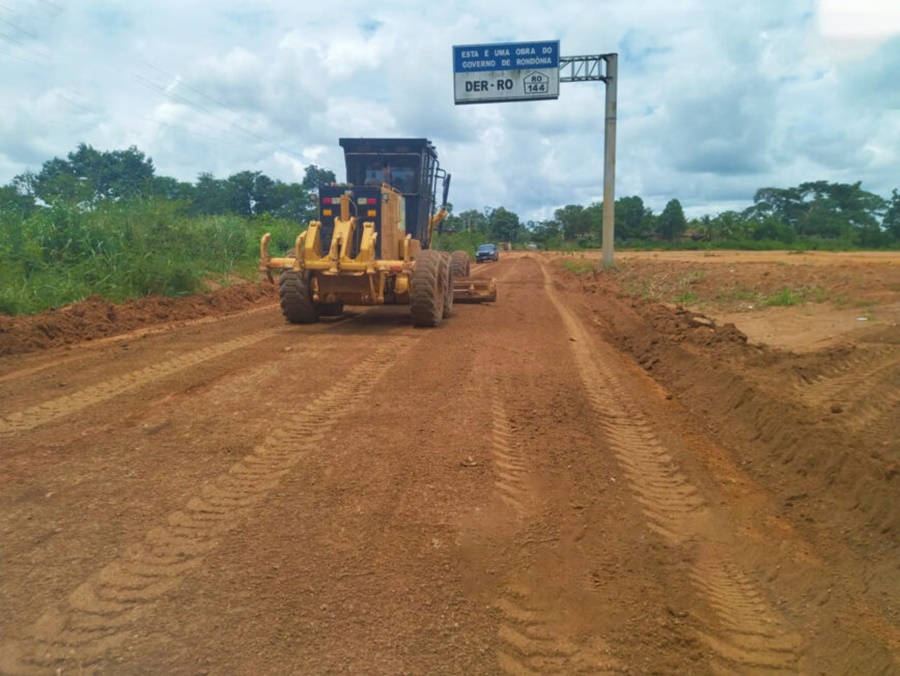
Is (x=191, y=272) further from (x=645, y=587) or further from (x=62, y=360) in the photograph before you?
(x=645, y=587)

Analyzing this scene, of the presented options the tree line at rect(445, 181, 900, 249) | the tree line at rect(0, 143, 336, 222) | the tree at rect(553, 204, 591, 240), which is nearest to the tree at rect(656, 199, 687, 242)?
the tree line at rect(445, 181, 900, 249)

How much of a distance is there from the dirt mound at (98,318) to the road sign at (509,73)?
11813 millimetres

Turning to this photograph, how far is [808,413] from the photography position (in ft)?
18.1

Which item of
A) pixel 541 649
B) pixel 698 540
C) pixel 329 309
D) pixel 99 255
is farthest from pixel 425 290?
pixel 541 649

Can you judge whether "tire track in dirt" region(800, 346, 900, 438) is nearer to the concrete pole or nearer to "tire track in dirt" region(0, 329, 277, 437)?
"tire track in dirt" region(0, 329, 277, 437)

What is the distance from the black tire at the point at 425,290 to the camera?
1063cm

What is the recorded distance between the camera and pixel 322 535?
3.56 metres

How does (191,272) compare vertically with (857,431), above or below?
above

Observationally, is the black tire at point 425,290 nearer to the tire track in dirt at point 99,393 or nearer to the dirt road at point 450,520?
the tire track in dirt at point 99,393

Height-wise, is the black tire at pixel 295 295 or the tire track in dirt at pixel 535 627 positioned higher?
the black tire at pixel 295 295

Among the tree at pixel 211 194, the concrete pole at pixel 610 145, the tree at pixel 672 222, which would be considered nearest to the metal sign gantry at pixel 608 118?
the concrete pole at pixel 610 145

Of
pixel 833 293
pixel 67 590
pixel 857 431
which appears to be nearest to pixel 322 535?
pixel 67 590

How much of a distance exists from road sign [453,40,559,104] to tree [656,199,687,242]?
5662 cm

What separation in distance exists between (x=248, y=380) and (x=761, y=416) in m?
5.09
